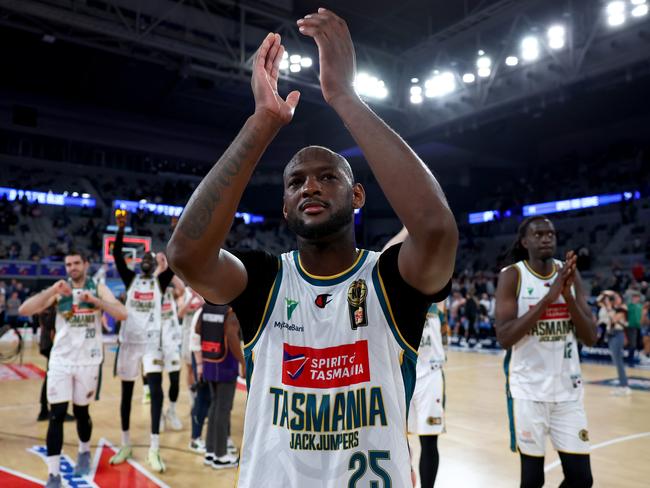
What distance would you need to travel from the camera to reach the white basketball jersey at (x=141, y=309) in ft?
20.8

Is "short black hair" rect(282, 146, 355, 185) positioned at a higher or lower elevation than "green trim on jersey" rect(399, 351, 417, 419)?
higher

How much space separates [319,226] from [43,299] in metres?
4.32

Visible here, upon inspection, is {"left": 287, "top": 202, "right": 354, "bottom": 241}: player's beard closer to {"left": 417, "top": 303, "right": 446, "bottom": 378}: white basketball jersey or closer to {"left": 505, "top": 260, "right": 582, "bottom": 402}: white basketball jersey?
{"left": 505, "top": 260, "right": 582, "bottom": 402}: white basketball jersey

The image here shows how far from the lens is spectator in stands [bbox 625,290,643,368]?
1259cm

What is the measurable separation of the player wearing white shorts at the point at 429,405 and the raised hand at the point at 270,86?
9.59 ft

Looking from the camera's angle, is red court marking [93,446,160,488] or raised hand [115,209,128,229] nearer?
red court marking [93,446,160,488]

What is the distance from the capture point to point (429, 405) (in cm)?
451

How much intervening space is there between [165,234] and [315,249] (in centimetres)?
2694

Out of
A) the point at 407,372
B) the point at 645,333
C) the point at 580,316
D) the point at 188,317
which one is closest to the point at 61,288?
the point at 188,317

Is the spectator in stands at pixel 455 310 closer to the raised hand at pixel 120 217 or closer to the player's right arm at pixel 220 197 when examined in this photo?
the raised hand at pixel 120 217

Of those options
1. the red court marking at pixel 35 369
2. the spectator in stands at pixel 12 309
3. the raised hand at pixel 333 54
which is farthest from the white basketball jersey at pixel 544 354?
the spectator in stands at pixel 12 309

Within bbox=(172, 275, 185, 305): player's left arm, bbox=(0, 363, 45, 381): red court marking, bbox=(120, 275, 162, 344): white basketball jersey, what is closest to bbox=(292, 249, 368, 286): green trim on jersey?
bbox=(120, 275, 162, 344): white basketball jersey

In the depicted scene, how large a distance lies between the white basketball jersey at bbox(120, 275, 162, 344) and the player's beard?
5.07m

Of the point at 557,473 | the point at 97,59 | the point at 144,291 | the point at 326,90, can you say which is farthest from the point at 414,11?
the point at 326,90
